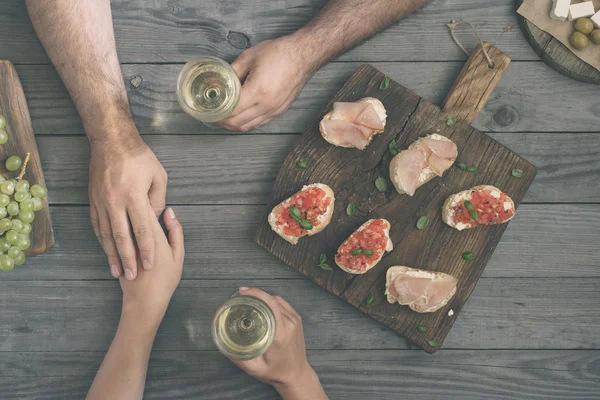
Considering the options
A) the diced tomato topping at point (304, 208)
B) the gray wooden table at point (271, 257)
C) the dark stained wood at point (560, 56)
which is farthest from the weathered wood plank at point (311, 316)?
the dark stained wood at point (560, 56)

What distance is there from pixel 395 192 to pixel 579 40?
2.44 ft

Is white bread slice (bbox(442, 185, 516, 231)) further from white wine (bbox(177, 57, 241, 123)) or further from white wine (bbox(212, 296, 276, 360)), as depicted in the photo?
white wine (bbox(177, 57, 241, 123))

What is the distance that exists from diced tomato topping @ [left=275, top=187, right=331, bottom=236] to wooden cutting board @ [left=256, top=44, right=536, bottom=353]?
60mm

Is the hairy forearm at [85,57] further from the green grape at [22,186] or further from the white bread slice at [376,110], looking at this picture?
the white bread slice at [376,110]

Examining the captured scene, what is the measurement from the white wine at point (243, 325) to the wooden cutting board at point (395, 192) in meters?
0.23

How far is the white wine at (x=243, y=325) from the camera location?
1.41 meters

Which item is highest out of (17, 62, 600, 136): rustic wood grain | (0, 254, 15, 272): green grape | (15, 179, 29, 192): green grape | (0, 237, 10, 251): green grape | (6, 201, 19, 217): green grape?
(17, 62, 600, 136): rustic wood grain

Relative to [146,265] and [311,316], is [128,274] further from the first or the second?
[311,316]

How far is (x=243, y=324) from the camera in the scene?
4.74ft

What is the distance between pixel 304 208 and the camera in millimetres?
1562

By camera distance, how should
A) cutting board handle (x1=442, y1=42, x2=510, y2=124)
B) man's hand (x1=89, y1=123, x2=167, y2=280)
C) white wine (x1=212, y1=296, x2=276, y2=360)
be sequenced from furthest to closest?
cutting board handle (x1=442, y1=42, x2=510, y2=124), man's hand (x1=89, y1=123, x2=167, y2=280), white wine (x1=212, y1=296, x2=276, y2=360)

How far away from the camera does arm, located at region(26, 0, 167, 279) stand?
1.52 meters

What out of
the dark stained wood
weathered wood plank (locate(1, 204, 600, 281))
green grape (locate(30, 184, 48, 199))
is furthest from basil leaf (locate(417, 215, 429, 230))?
green grape (locate(30, 184, 48, 199))

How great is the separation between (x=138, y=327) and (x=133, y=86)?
785mm
